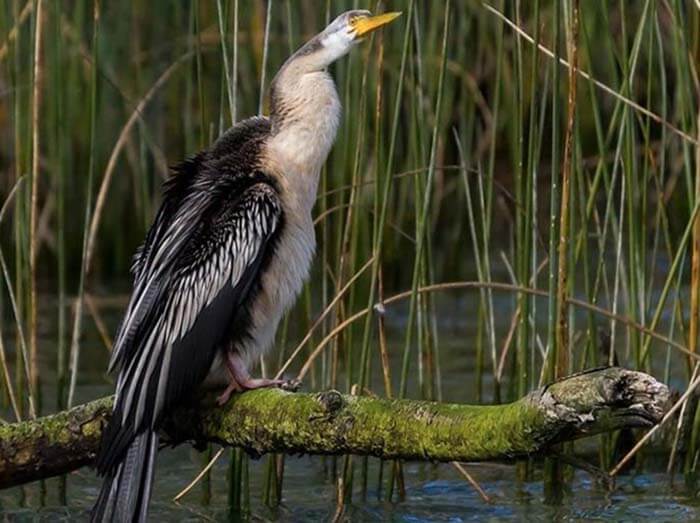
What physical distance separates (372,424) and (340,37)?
141cm

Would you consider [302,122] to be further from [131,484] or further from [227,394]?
[131,484]

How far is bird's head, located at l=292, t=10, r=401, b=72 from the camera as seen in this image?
4.66 metres

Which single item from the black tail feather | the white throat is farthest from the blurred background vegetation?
the black tail feather

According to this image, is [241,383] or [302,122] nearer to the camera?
[241,383]

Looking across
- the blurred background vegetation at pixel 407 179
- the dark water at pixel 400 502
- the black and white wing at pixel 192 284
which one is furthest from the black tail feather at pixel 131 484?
the dark water at pixel 400 502

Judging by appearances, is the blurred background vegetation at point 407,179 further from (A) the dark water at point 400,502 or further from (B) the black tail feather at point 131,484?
(B) the black tail feather at point 131,484

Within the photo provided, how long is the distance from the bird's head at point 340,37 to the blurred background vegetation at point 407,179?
0.13 metres

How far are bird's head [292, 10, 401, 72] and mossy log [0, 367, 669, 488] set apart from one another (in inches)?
42.7

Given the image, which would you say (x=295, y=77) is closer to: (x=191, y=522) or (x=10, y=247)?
(x=191, y=522)

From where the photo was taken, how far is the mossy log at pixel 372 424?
320cm

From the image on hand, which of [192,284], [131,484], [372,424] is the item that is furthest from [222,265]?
[372,424]

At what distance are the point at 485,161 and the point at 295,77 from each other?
15.6 feet

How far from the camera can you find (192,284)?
4.40m

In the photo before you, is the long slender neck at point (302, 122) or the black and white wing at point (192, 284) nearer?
the black and white wing at point (192, 284)
